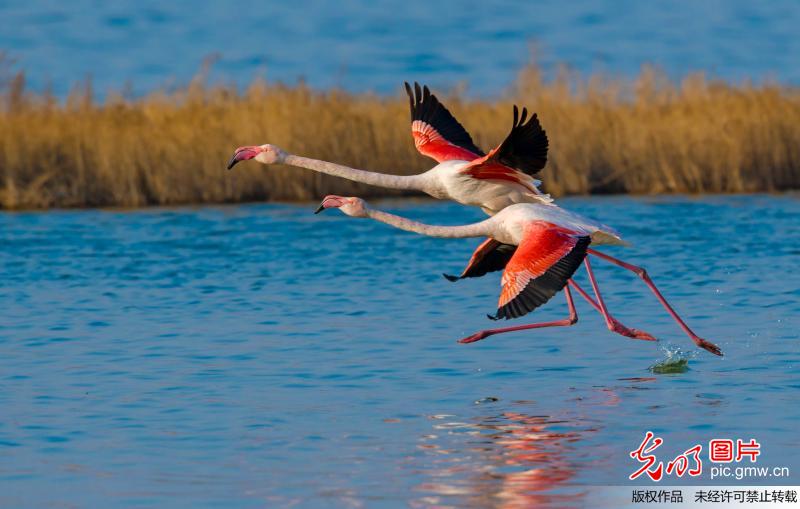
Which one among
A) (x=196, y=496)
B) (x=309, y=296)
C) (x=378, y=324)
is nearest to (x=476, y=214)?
(x=309, y=296)

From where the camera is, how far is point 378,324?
12.3 m

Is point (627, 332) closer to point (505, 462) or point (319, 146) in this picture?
point (505, 462)

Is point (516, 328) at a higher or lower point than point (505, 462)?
higher

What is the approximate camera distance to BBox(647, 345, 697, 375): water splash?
10438 millimetres

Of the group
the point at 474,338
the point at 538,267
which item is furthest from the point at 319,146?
the point at 538,267

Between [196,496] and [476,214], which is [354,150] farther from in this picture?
[196,496]

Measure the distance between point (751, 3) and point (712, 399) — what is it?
45399 mm

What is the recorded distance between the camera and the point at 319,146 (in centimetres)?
1952

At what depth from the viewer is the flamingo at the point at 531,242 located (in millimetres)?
9211

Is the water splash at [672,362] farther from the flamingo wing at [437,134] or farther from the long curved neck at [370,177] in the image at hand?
the long curved neck at [370,177]

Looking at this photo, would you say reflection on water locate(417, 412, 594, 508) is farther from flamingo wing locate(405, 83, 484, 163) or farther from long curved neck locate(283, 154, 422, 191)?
flamingo wing locate(405, 83, 484, 163)

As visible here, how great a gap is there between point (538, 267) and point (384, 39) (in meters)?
36.0

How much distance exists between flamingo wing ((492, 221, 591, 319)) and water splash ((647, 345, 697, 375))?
3.49ft

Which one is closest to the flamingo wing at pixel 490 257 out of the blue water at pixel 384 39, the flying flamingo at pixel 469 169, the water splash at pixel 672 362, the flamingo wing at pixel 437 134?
the flying flamingo at pixel 469 169
